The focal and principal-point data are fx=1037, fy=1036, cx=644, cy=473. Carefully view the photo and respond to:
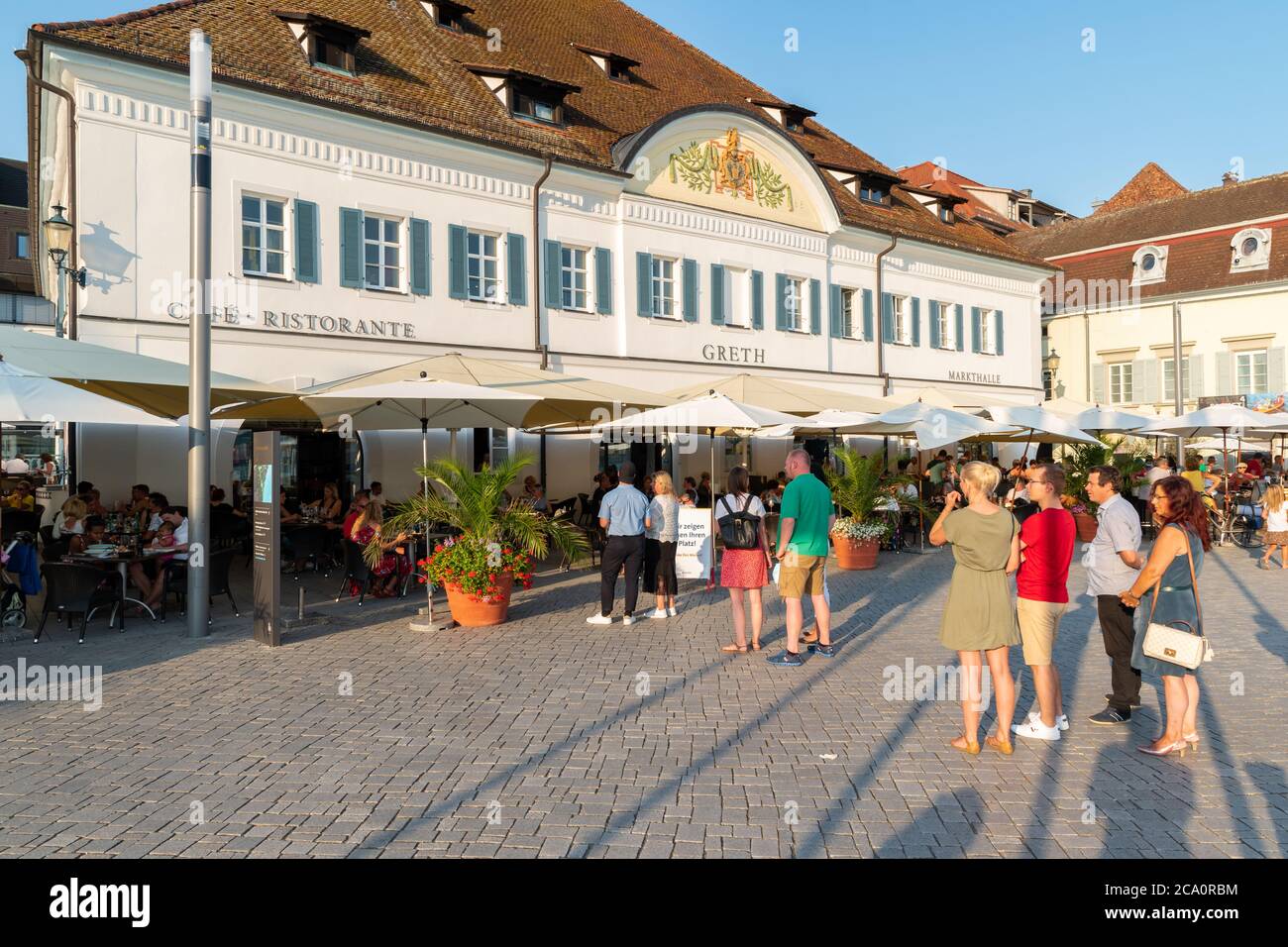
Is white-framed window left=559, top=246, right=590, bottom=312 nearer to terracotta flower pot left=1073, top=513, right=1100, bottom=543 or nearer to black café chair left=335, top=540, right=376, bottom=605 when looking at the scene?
black café chair left=335, top=540, right=376, bottom=605

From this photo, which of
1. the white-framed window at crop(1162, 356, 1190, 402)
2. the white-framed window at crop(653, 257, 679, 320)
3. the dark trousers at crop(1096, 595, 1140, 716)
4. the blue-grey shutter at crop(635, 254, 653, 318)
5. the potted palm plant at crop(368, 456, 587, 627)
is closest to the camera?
the dark trousers at crop(1096, 595, 1140, 716)

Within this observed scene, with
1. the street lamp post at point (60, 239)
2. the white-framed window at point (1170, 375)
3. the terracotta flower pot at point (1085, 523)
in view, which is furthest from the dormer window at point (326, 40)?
the white-framed window at point (1170, 375)

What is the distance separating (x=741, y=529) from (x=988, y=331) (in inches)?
1024

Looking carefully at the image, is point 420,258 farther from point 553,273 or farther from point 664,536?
point 664,536

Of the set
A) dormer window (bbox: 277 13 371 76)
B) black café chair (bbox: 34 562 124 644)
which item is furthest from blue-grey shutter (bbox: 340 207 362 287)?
black café chair (bbox: 34 562 124 644)

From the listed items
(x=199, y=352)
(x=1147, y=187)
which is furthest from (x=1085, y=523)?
(x=1147, y=187)

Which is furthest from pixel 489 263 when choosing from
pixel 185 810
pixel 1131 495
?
pixel 185 810

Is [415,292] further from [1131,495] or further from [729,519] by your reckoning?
[1131,495]

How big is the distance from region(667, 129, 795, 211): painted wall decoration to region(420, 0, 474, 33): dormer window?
5822 mm

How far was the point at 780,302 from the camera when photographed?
86.5ft

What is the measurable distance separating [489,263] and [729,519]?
1284 cm

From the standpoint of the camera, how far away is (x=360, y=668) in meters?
8.77

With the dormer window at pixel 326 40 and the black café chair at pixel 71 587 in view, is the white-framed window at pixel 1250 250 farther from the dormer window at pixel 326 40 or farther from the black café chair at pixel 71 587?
the black café chair at pixel 71 587

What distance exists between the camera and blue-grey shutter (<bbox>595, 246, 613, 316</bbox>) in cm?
2255
